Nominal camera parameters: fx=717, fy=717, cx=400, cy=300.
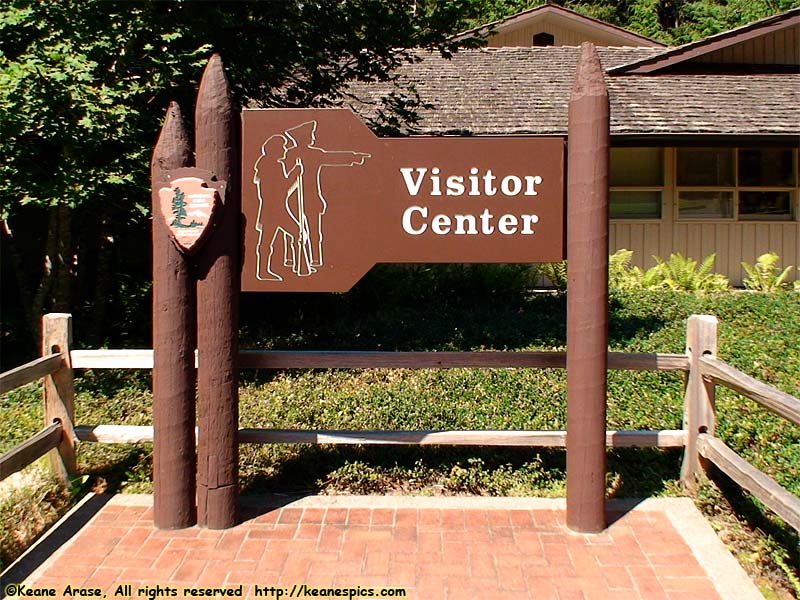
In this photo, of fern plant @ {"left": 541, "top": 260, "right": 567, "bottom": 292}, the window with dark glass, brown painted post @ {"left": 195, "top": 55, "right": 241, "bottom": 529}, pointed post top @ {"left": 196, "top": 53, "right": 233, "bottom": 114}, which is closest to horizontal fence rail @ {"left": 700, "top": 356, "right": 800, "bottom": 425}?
brown painted post @ {"left": 195, "top": 55, "right": 241, "bottom": 529}

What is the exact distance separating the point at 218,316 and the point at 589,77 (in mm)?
2400

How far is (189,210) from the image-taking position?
3861 mm

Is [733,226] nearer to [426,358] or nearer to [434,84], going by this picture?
[434,84]

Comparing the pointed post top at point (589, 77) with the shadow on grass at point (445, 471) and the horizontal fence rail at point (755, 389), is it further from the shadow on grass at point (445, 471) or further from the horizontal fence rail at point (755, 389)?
the shadow on grass at point (445, 471)

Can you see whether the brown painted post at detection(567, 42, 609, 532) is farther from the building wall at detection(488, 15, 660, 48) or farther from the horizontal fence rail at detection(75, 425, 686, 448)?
the building wall at detection(488, 15, 660, 48)

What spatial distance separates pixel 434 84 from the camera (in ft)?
45.8

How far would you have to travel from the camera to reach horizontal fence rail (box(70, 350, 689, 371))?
14.4 feet

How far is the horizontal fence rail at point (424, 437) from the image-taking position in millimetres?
4445

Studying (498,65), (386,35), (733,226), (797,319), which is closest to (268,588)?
(386,35)

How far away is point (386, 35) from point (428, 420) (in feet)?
14.9

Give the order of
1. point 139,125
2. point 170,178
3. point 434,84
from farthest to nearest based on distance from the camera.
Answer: point 434,84, point 139,125, point 170,178

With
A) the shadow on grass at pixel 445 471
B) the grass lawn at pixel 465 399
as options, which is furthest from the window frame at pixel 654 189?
the shadow on grass at pixel 445 471

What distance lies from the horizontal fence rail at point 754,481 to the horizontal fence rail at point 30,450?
396 centimetres

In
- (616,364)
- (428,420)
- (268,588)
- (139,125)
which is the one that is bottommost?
(268,588)
